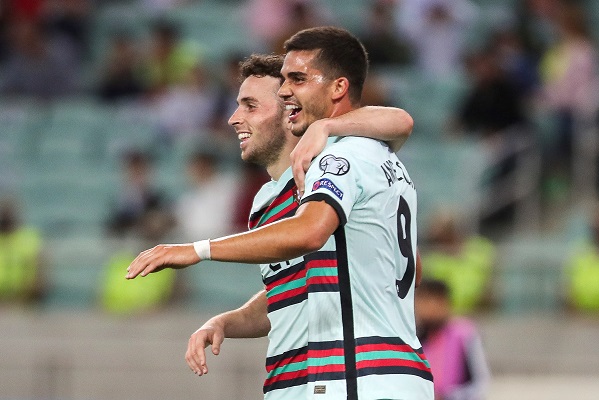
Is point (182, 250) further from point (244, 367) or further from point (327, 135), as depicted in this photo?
point (244, 367)

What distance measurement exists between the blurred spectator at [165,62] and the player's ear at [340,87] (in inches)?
328

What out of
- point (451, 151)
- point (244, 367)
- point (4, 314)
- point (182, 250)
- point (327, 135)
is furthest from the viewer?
point (451, 151)

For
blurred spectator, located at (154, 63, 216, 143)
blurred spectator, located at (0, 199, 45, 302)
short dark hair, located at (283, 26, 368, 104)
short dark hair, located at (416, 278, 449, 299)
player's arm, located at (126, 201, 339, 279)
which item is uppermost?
blurred spectator, located at (154, 63, 216, 143)

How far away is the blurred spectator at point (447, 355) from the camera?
7.08 meters

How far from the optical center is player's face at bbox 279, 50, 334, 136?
14.9ft

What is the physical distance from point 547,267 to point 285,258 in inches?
239

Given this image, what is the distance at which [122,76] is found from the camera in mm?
12992

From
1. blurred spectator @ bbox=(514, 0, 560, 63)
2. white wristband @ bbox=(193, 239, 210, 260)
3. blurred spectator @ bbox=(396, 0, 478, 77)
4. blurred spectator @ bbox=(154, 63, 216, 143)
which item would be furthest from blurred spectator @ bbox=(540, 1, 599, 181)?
white wristband @ bbox=(193, 239, 210, 260)

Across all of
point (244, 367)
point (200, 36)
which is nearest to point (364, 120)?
point (244, 367)

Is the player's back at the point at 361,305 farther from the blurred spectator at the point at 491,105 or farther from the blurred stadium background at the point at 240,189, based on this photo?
the blurred spectator at the point at 491,105

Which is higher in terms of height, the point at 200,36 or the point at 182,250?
the point at 200,36

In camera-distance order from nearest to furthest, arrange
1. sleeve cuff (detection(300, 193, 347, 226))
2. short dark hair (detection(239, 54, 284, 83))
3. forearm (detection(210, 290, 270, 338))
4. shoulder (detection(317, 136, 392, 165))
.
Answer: sleeve cuff (detection(300, 193, 347, 226)) → shoulder (detection(317, 136, 392, 165)) → forearm (detection(210, 290, 270, 338)) → short dark hair (detection(239, 54, 284, 83))

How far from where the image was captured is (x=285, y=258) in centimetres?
406

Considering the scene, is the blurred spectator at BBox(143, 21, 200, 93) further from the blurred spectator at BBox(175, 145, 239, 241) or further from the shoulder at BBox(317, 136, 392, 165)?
the shoulder at BBox(317, 136, 392, 165)
